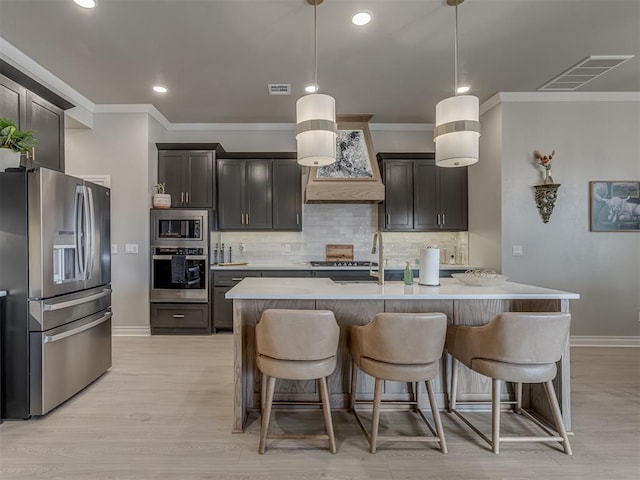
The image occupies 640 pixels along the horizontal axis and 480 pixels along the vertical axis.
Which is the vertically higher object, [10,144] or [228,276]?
[10,144]

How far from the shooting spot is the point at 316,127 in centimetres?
219

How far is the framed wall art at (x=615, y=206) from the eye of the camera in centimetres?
389

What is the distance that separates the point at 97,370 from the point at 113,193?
2.34m

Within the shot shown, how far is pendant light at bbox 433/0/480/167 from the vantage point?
2.19 meters

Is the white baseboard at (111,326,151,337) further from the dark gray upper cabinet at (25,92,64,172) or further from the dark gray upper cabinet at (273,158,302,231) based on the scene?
the dark gray upper cabinet at (273,158,302,231)

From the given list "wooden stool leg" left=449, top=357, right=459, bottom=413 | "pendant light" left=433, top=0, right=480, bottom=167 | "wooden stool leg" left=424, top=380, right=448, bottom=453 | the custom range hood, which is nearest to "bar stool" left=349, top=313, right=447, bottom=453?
"wooden stool leg" left=424, top=380, right=448, bottom=453

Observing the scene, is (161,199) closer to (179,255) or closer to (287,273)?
(179,255)

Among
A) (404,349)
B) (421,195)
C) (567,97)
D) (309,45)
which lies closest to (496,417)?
(404,349)

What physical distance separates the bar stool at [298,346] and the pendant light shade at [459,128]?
140 cm

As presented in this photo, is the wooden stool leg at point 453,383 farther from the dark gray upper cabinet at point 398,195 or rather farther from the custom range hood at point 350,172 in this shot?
the dark gray upper cabinet at point 398,195

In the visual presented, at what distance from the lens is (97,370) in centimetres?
290

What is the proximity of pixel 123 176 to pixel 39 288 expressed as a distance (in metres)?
2.38

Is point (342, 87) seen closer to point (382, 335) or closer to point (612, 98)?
point (382, 335)

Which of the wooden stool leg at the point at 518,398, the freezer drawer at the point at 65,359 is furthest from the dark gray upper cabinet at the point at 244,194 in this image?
the wooden stool leg at the point at 518,398
